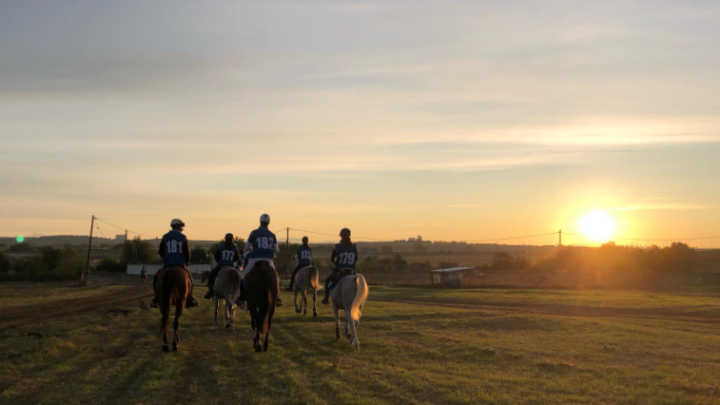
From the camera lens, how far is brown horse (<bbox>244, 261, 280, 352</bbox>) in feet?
48.3

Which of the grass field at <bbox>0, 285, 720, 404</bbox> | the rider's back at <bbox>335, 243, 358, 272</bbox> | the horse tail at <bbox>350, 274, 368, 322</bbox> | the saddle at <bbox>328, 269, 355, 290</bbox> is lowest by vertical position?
the grass field at <bbox>0, 285, 720, 404</bbox>

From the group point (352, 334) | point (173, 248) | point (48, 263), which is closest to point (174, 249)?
point (173, 248)

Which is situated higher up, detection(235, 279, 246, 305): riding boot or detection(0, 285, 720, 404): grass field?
detection(235, 279, 246, 305): riding boot

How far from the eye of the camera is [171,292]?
1512 cm

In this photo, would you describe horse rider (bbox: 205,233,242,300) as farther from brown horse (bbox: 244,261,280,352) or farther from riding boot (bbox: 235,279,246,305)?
brown horse (bbox: 244,261,280,352)

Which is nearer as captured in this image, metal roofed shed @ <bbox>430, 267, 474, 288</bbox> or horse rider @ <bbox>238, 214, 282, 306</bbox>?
horse rider @ <bbox>238, 214, 282, 306</bbox>

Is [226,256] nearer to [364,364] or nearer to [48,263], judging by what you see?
[364,364]

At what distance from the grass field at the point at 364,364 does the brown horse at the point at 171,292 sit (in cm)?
78

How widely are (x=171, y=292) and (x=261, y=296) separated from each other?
224 centimetres

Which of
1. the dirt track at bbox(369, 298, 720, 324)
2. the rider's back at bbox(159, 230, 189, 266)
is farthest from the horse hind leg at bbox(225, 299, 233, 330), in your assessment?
the dirt track at bbox(369, 298, 720, 324)

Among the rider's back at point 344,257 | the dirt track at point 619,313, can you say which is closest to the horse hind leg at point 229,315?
the rider's back at point 344,257

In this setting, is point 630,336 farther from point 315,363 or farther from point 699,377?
point 315,363

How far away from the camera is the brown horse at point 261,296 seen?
14.7 metres

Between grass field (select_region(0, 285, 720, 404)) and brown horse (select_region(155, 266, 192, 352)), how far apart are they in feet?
2.56
